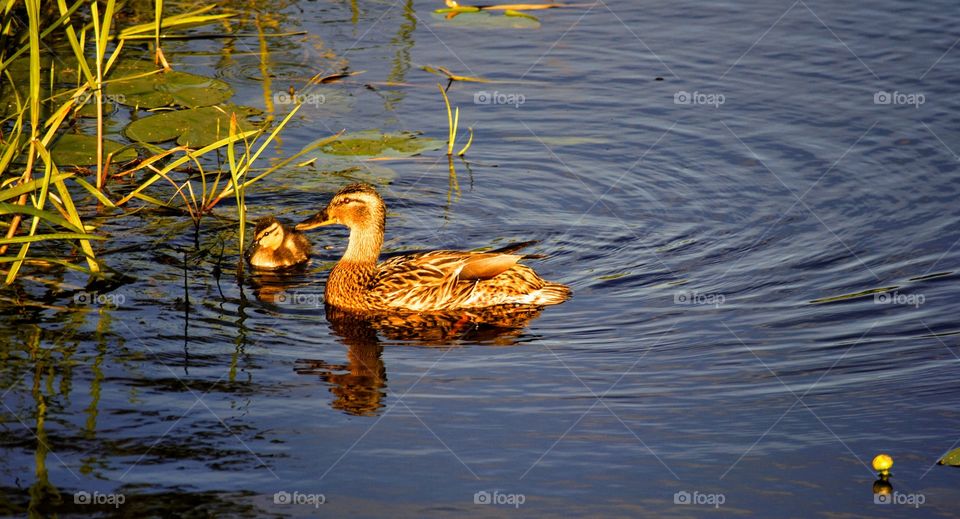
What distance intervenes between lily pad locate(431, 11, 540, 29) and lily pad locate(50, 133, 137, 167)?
488 centimetres

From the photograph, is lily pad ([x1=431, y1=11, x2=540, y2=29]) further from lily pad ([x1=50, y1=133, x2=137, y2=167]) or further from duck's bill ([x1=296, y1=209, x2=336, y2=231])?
duck's bill ([x1=296, y1=209, x2=336, y2=231])

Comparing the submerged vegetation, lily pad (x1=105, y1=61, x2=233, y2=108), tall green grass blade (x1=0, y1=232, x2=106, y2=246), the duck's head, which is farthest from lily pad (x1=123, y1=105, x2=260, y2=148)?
tall green grass blade (x1=0, y1=232, x2=106, y2=246)

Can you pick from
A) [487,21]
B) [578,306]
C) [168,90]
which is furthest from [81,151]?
[487,21]

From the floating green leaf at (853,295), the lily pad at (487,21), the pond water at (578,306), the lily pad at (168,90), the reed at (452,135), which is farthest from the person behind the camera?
the lily pad at (487,21)

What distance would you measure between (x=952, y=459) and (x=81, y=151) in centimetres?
742

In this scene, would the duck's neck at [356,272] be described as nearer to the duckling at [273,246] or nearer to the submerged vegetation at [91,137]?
the duckling at [273,246]

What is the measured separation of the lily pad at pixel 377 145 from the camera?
11265 mm

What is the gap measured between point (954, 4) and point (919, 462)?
31.8 feet

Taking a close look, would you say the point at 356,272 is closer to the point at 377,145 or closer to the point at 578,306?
the point at 578,306

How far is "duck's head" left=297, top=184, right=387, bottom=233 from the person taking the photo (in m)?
9.52

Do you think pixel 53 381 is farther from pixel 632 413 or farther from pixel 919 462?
pixel 919 462

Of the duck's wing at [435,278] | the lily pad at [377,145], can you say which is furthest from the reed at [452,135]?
the duck's wing at [435,278]

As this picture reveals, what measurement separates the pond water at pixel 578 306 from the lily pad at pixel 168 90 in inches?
12.7

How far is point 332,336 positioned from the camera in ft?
28.3
